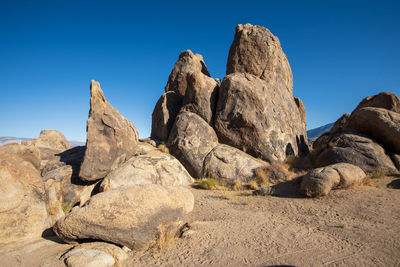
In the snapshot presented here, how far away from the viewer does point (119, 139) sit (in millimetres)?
9047

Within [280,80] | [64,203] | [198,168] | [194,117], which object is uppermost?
[280,80]

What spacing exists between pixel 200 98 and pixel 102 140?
6296 mm

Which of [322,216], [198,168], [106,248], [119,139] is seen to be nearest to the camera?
[106,248]

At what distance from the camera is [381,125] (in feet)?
35.3

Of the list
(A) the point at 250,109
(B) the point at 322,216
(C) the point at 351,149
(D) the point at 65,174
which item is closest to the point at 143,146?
(D) the point at 65,174

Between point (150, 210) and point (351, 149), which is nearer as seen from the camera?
point (150, 210)

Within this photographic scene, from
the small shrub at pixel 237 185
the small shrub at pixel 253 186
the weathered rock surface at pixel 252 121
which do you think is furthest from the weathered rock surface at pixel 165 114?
the small shrub at pixel 253 186

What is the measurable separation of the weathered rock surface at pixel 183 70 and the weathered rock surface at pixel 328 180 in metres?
10.1

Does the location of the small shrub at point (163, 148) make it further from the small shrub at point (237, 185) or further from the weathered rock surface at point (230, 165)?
the small shrub at point (237, 185)

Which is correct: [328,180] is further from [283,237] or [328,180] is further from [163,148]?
[163,148]

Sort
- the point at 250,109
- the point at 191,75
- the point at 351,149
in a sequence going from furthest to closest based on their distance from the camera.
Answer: the point at 191,75 < the point at 250,109 < the point at 351,149

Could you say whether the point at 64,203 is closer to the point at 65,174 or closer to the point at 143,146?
the point at 65,174

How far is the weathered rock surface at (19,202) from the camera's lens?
4.75m

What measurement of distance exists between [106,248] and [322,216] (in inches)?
225
